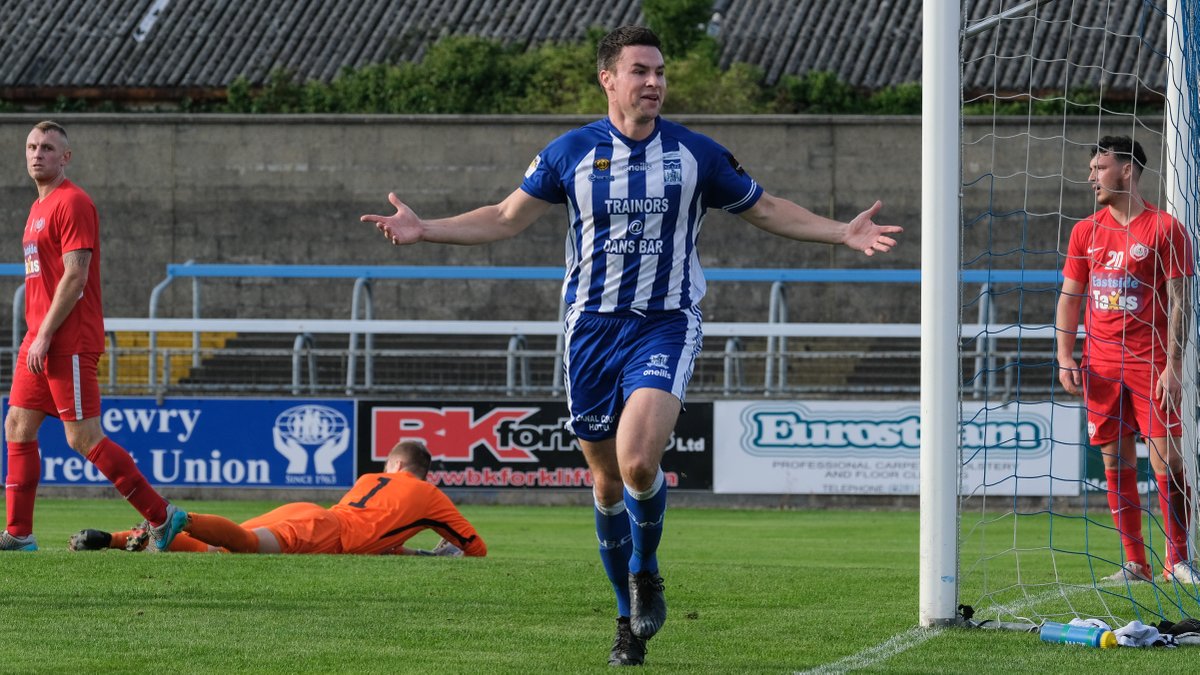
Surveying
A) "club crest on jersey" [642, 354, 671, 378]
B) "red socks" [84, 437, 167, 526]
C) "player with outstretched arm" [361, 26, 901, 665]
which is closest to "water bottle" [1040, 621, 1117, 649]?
"player with outstretched arm" [361, 26, 901, 665]

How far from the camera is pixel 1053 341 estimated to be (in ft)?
57.2

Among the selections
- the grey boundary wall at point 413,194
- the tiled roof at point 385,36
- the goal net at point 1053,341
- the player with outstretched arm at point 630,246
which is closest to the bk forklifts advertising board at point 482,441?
the goal net at point 1053,341

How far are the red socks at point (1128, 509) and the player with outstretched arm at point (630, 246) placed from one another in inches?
124

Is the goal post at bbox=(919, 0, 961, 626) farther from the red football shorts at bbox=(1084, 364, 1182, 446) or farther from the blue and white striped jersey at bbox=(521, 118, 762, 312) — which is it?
the red football shorts at bbox=(1084, 364, 1182, 446)

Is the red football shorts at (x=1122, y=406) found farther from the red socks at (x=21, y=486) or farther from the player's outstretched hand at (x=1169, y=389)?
the red socks at (x=21, y=486)

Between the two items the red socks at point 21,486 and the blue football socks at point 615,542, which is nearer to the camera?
the blue football socks at point 615,542

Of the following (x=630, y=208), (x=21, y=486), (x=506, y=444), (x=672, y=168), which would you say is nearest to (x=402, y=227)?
(x=630, y=208)

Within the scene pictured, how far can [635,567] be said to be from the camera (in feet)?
18.3

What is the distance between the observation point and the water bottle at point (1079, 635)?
5852 mm

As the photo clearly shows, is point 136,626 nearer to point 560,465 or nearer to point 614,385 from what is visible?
point 614,385

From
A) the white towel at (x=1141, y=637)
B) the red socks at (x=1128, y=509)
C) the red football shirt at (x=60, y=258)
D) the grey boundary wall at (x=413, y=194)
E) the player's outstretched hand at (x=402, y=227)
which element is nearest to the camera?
the player's outstretched hand at (x=402, y=227)

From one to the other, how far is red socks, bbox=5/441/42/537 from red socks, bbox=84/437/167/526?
1.30 ft

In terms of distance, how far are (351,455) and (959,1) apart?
10336 mm

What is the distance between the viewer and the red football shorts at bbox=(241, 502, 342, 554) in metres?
8.58
